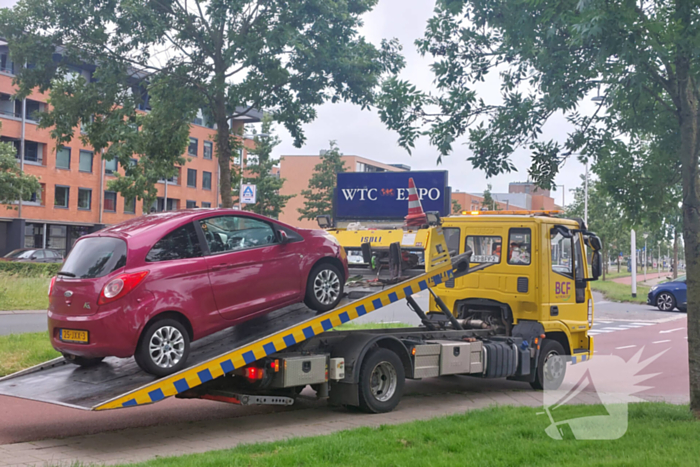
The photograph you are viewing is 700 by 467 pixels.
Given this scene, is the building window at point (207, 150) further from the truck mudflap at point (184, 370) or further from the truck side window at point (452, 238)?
the truck mudflap at point (184, 370)

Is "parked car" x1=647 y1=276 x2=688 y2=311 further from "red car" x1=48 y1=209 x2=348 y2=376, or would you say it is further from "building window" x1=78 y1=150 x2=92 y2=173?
"building window" x1=78 y1=150 x2=92 y2=173

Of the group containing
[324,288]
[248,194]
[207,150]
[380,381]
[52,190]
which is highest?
[207,150]

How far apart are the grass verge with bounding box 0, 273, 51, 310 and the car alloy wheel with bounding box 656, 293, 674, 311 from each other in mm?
22522

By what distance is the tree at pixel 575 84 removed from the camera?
24.1ft

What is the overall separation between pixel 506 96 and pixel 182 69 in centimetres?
729

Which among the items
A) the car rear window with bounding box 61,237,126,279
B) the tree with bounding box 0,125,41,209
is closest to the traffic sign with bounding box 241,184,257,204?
the tree with bounding box 0,125,41,209

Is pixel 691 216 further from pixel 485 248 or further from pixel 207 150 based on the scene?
pixel 207 150

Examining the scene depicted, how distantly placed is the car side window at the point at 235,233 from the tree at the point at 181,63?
562 centimetres

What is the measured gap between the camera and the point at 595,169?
10000 mm

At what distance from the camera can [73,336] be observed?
23.4 ft

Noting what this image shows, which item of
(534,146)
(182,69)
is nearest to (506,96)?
(534,146)

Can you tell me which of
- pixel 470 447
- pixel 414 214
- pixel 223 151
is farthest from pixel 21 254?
pixel 470 447

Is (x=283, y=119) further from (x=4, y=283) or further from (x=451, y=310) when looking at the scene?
(x=4, y=283)

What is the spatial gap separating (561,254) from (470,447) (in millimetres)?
5248
